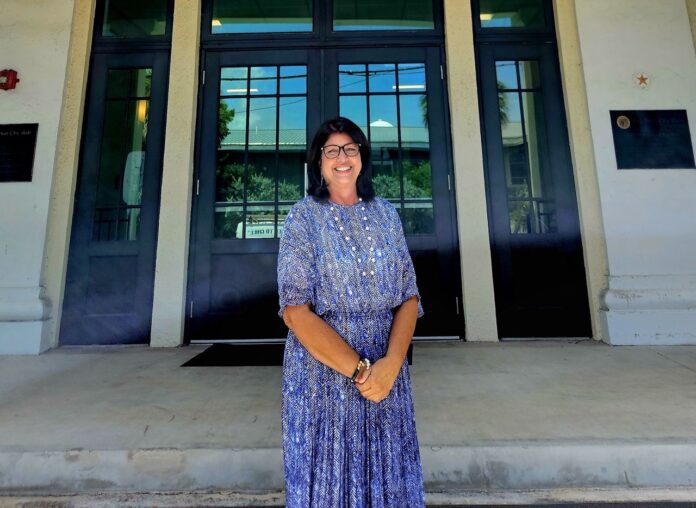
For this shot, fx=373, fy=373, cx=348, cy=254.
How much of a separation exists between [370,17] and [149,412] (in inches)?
165

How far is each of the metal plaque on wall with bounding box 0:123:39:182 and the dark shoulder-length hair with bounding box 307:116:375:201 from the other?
367cm

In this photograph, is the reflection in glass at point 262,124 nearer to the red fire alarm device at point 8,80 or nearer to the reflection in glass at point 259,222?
the reflection in glass at point 259,222

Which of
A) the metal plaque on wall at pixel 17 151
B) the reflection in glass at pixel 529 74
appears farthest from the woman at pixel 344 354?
the metal plaque on wall at pixel 17 151

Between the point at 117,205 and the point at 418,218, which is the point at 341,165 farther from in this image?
the point at 117,205

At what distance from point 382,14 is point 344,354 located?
4.20m

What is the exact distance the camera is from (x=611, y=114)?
11.5 ft

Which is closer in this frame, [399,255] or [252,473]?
[399,255]

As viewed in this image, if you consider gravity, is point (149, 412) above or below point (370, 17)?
below

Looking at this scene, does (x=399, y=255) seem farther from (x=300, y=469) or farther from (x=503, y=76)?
(x=503, y=76)

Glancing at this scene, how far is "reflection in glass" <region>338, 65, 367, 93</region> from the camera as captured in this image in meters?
3.90

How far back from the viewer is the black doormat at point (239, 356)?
291 cm

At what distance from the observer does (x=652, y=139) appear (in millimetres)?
3461

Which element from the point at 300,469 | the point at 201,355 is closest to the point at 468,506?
the point at 300,469

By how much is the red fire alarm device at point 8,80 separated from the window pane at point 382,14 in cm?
322
